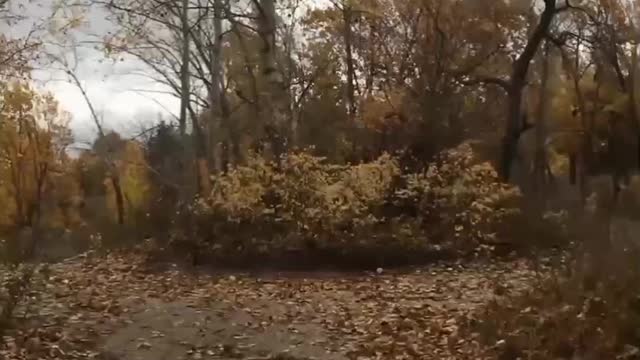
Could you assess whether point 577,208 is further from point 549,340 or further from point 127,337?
point 127,337

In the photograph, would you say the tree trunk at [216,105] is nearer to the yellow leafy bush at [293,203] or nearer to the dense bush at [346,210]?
the yellow leafy bush at [293,203]

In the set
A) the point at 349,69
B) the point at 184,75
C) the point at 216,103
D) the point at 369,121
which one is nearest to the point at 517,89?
the point at 369,121

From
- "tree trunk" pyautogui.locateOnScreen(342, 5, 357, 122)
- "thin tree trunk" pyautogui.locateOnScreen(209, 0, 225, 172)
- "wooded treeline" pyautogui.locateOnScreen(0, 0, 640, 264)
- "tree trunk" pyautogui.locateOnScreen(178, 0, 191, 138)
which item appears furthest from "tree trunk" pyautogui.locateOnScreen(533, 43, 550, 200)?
"tree trunk" pyautogui.locateOnScreen(178, 0, 191, 138)

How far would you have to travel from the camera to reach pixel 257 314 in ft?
37.1

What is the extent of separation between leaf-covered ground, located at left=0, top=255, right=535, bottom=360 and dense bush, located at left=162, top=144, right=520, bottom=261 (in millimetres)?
1048

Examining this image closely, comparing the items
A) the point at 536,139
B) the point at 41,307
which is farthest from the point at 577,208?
the point at 536,139

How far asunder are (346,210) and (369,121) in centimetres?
930

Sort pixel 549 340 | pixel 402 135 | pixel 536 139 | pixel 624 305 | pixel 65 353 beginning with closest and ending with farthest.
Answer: pixel 624 305 → pixel 549 340 → pixel 65 353 → pixel 402 135 → pixel 536 139

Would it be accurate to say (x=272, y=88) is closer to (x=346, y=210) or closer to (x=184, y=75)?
(x=346, y=210)

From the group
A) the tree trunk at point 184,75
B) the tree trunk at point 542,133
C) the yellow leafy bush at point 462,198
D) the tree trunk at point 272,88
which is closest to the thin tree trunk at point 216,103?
the tree trunk at point 184,75

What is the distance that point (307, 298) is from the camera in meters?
12.8

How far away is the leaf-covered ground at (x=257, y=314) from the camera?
9.02 metres

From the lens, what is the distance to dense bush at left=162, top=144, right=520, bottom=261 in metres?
16.7

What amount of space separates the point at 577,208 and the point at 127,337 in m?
5.20
